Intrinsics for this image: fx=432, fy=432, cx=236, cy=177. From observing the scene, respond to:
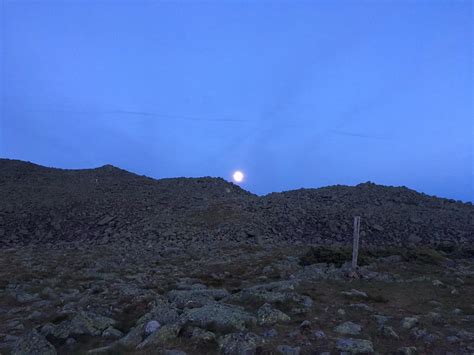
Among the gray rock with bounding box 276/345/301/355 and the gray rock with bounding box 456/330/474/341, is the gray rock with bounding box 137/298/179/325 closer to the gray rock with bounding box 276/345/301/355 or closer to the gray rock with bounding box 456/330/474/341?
the gray rock with bounding box 276/345/301/355

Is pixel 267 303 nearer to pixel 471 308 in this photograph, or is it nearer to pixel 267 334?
pixel 267 334

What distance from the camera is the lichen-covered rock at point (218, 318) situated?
343 inches

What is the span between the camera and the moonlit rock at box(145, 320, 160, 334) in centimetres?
864

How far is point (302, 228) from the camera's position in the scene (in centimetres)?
2859

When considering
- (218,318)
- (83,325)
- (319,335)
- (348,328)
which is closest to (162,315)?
(218,318)

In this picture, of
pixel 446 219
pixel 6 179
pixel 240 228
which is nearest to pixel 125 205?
pixel 240 228

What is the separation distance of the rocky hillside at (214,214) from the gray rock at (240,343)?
1631 centimetres

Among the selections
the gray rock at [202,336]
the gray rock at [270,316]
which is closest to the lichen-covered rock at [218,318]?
the gray rock at [270,316]

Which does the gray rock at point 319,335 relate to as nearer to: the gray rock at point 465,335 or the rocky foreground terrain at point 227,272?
→ the rocky foreground terrain at point 227,272

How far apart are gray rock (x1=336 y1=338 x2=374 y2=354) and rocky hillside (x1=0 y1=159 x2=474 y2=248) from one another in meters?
16.9

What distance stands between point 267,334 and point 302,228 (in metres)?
20.4

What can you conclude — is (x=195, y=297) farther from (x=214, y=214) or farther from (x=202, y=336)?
(x=214, y=214)

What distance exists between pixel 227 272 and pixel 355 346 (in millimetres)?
9008

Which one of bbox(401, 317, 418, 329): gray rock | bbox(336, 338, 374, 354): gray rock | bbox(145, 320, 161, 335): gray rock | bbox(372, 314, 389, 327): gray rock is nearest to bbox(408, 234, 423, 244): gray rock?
bbox(372, 314, 389, 327): gray rock
